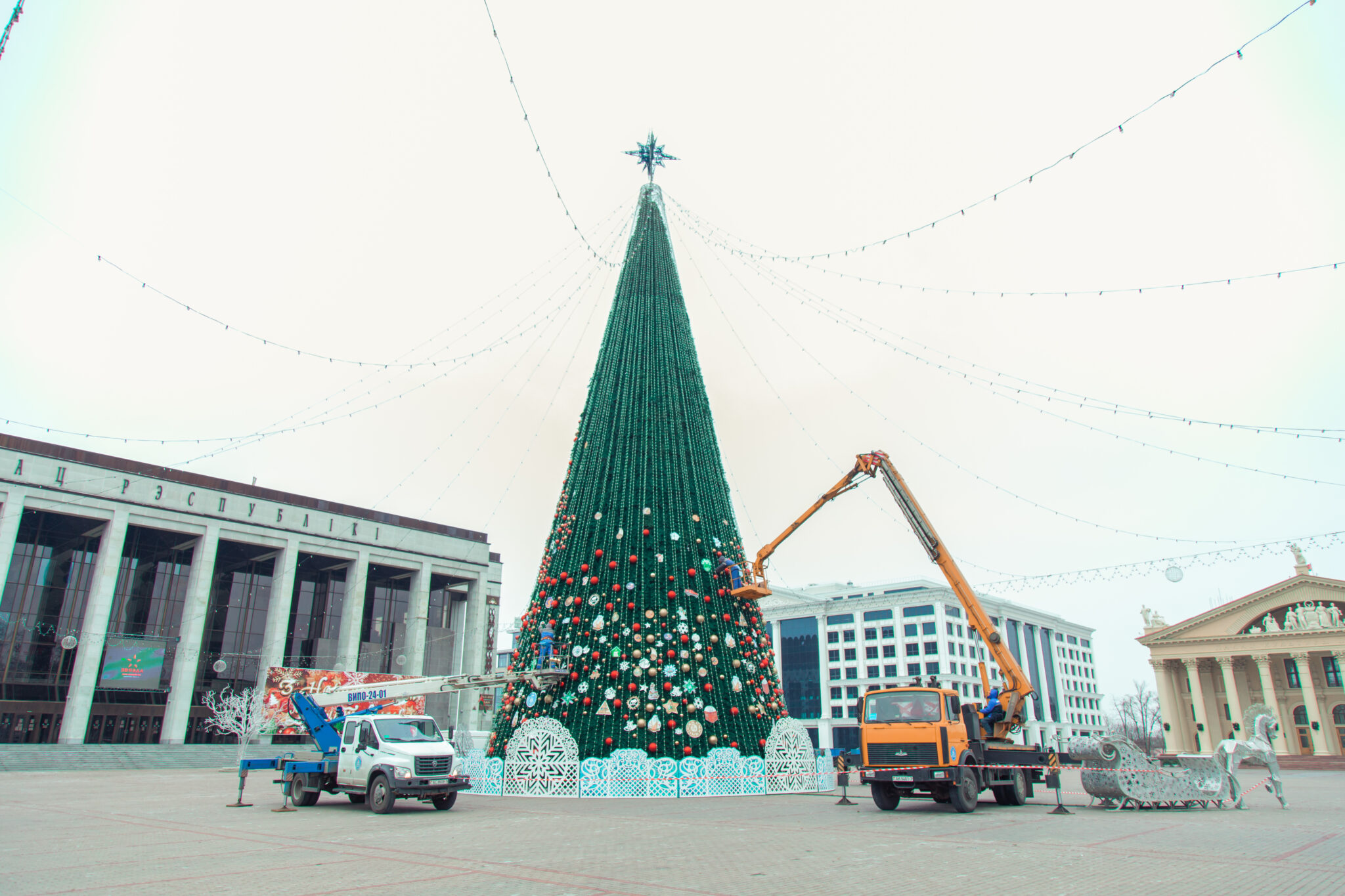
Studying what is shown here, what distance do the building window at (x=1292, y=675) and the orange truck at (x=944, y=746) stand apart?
174 feet

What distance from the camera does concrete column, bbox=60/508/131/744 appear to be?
120ft

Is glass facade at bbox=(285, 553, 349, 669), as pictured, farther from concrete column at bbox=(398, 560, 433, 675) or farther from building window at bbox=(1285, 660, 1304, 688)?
building window at bbox=(1285, 660, 1304, 688)

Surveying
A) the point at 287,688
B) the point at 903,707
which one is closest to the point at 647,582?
the point at 903,707

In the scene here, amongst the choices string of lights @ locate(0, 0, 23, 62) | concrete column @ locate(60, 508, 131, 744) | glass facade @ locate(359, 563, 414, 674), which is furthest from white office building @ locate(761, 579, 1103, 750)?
string of lights @ locate(0, 0, 23, 62)

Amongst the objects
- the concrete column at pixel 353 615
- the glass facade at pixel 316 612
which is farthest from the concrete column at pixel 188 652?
the concrete column at pixel 353 615

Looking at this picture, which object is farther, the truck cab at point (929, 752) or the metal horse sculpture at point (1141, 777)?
the metal horse sculpture at point (1141, 777)

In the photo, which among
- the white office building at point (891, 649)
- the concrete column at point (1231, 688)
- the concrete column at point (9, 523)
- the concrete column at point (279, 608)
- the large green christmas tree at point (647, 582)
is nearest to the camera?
the large green christmas tree at point (647, 582)

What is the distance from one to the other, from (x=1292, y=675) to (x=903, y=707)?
190ft

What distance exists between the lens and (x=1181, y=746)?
187 feet

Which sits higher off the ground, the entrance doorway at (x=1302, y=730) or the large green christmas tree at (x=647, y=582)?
the large green christmas tree at (x=647, y=582)

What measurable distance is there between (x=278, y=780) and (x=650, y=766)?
7.39 metres

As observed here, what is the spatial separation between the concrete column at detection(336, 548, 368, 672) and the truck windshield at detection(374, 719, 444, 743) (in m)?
33.6

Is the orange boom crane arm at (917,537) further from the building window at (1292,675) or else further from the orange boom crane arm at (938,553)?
the building window at (1292,675)

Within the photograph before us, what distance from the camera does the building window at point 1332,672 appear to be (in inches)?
2077
